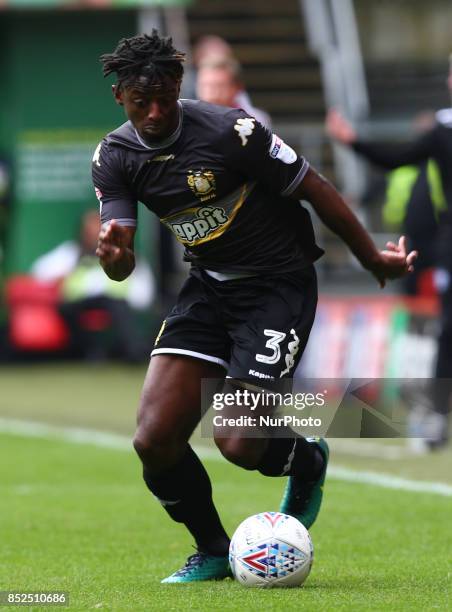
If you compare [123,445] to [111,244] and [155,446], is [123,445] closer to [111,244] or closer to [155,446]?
[155,446]

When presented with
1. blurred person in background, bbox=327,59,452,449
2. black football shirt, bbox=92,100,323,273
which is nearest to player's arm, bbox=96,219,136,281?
black football shirt, bbox=92,100,323,273

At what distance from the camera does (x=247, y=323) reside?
6.12 meters

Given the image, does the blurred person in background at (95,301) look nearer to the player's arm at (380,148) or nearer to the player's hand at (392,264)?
the player's arm at (380,148)

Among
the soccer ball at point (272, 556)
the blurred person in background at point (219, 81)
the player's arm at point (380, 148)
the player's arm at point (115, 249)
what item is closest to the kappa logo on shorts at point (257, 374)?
the soccer ball at point (272, 556)

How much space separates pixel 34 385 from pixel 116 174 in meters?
11.1

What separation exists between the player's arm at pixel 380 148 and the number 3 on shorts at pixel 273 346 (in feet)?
14.0

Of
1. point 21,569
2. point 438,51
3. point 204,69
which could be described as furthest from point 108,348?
point 21,569

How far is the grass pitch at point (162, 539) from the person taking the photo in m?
5.66

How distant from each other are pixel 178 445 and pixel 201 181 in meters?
1.08

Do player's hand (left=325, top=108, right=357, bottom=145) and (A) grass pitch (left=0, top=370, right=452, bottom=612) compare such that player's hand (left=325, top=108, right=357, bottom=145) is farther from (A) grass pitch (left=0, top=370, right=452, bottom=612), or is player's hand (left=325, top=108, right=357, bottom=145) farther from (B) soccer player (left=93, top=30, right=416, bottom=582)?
(B) soccer player (left=93, top=30, right=416, bottom=582)

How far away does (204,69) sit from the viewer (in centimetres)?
989

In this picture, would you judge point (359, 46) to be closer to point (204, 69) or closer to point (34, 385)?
point (34, 385)

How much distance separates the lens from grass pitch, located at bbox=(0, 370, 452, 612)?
566cm

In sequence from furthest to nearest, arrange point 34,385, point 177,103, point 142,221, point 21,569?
point 142,221, point 34,385, point 21,569, point 177,103
